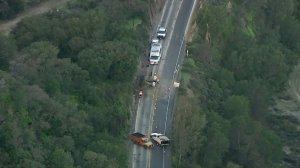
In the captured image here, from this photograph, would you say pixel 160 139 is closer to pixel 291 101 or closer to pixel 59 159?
pixel 59 159

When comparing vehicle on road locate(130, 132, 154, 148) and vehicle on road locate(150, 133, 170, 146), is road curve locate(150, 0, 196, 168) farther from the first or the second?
vehicle on road locate(130, 132, 154, 148)

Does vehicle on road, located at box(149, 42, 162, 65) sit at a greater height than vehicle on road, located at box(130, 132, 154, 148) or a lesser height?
greater

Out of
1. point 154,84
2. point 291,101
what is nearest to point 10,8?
point 154,84

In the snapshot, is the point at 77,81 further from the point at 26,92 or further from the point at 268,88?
the point at 268,88

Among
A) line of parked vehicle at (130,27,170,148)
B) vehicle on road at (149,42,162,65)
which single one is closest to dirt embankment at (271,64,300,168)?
line of parked vehicle at (130,27,170,148)

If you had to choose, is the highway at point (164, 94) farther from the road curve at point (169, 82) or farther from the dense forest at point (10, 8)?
the dense forest at point (10, 8)

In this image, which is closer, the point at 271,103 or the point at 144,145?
the point at 144,145

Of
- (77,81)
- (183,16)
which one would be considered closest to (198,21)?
(183,16)
